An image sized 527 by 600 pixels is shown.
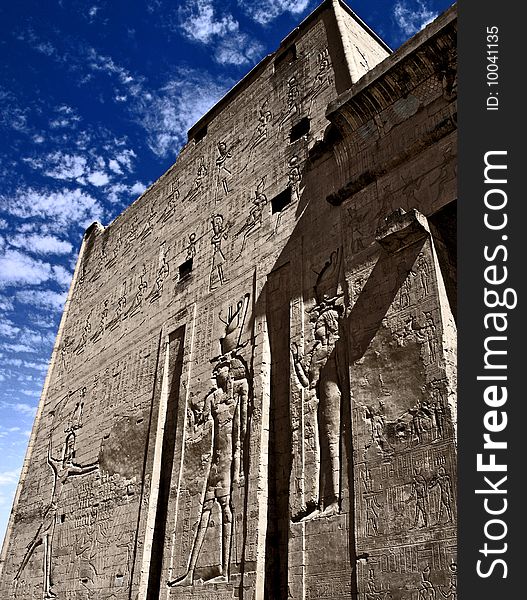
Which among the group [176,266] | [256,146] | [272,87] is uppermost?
[272,87]

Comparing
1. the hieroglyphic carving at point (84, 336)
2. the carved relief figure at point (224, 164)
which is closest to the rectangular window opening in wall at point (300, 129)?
the carved relief figure at point (224, 164)

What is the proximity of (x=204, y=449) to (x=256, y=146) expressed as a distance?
396 centimetres

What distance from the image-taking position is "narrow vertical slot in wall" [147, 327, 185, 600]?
684 cm

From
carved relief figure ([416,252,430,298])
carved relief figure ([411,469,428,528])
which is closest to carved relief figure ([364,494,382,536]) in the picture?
carved relief figure ([411,469,428,528])

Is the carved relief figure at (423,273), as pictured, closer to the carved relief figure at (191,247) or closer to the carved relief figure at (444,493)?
the carved relief figure at (444,493)

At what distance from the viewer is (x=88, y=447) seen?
30.3ft

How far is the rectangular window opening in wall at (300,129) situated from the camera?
7332 millimetres

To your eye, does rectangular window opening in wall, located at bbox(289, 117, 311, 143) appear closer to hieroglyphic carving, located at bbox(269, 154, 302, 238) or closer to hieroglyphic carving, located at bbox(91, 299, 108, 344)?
hieroglyphic carving, located at bbox(269, 154, 302, 238)

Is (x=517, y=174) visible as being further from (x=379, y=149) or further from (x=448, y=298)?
(x=379, y=149)

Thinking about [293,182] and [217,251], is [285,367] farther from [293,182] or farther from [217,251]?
[217,251]

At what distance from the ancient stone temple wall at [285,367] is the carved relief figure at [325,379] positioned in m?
0.02

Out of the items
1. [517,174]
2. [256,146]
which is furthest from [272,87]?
[517,174]

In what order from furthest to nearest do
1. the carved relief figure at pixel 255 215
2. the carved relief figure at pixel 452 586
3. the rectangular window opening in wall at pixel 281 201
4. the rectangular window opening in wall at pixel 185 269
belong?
the rectangular window opening in wall at pixel 185 269 < the carved relief figure at pixel 255 215 < the rectangular window opening in wall at pixel 281 201 < the carved relief figure at pixel 452 586

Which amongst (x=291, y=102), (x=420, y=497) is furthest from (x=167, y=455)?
(x=291, y=102)
